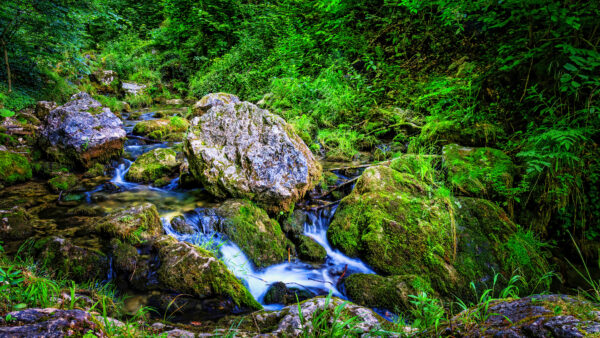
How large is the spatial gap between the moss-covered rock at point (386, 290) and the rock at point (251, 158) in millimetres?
1745

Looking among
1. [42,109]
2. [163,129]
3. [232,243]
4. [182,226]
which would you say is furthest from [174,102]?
[232,243]

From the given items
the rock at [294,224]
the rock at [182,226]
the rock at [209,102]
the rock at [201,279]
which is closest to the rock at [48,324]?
the rock at [201,279]

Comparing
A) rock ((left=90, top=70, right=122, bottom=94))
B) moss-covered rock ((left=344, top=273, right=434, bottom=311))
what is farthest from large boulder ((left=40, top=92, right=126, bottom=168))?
rock ((left=90, top=70, right=122, bottom=94))

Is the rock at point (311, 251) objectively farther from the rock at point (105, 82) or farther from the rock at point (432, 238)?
the rock at point (105, 82)

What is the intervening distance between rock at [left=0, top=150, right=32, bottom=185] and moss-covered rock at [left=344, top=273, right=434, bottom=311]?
6.41 m

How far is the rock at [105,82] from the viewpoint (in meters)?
13.1

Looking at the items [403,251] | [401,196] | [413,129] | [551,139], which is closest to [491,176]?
[551,139]

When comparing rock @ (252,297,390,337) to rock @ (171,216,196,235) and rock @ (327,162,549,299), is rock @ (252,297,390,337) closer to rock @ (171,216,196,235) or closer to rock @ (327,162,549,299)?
rock @ (327,162,549,299)

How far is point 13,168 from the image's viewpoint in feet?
16.7

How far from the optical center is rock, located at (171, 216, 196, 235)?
12.8ft

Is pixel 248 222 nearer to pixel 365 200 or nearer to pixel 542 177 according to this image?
pixel 365 200

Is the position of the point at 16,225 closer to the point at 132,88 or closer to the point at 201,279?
the point at 201,279

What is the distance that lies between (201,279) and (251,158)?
215 centimetres

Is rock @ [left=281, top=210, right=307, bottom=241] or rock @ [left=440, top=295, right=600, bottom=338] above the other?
rock @ [left=440, top=295, right=600, bottom=338]
